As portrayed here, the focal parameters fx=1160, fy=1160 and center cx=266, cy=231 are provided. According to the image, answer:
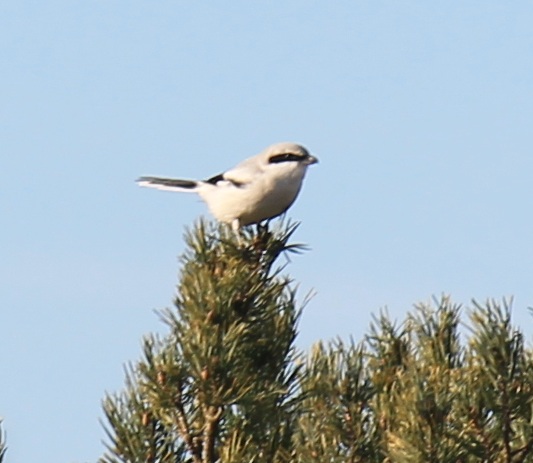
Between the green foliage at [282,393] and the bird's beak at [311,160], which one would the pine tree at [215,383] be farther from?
the bird's beak at [311,160]

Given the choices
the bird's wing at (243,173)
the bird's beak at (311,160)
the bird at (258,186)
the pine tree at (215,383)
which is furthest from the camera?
the bird's beak at (311,160)

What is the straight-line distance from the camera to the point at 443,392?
7.84 feet

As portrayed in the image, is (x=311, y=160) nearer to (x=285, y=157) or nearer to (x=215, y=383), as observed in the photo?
(x=285, y=157)

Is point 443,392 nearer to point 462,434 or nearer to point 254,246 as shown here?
point 462,434

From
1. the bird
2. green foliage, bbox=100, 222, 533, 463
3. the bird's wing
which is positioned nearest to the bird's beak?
the bird

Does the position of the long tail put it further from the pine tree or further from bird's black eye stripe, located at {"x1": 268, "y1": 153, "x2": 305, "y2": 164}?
the pine tree

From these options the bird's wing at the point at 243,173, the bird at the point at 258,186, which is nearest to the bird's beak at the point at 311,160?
the bird at the point at 258,186

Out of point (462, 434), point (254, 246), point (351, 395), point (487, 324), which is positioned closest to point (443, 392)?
point (462, 434)

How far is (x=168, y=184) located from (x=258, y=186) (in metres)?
1.11

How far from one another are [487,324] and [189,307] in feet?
2.29

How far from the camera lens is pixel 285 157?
204 inches

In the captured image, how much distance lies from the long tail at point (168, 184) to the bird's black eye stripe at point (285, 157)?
55 centimetres

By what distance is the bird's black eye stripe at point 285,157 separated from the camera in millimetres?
5113

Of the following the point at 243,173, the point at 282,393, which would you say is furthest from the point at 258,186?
the point at 282,393
